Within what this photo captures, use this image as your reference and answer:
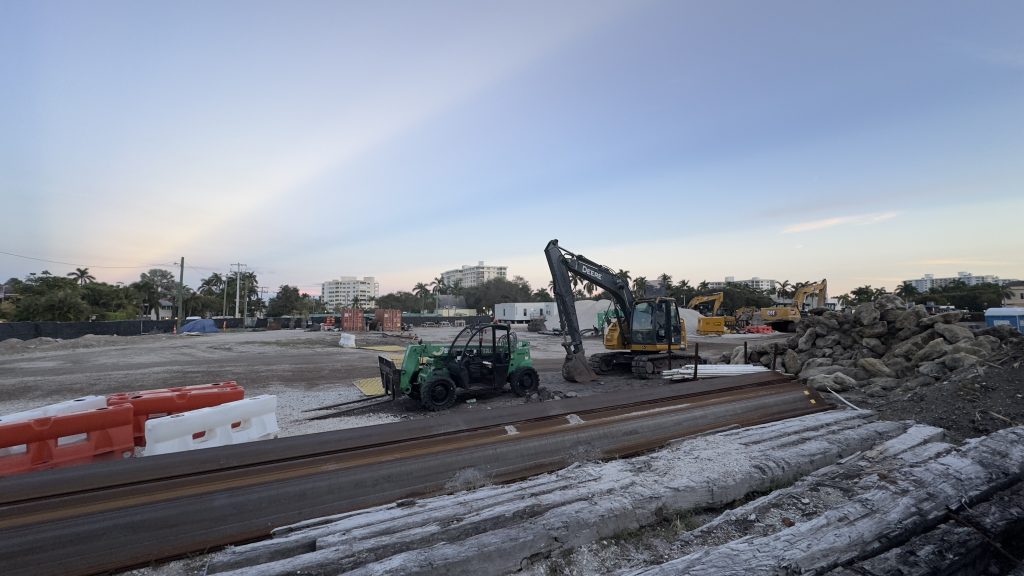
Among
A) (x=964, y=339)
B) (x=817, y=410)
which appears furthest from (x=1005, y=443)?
(x=964, y=339)

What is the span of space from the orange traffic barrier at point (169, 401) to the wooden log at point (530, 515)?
4567 millimetres

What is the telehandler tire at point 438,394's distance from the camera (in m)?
9.17

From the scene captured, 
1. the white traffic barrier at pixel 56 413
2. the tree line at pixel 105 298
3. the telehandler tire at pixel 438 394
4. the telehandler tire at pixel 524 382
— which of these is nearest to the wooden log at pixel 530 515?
the white traffic barrier at pixel 56 413

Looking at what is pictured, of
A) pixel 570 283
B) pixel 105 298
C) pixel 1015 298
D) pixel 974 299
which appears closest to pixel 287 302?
pixel 105 298

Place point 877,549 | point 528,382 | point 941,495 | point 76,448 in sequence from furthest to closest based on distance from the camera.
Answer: point 528,382 < point 76,448 < point 941,495 < point 877,549

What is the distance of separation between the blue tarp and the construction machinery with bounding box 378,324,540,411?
121 feet

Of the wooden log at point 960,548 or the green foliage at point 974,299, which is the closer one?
the wooden log at point 960,548

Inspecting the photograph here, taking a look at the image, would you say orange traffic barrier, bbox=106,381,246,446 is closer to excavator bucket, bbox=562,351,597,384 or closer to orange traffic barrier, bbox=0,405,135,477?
orange traffic barrier, bbox=0,405,135,477

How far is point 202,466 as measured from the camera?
13.0ft

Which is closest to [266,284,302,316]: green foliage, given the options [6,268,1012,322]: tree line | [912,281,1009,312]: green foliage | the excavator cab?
[6,268,1012,322]: tree line

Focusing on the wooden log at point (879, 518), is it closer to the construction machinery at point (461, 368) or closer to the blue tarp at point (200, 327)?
the construction machinery at point (461, 368)

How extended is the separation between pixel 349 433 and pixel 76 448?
10.9 ft

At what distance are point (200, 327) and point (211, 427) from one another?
40.3 m

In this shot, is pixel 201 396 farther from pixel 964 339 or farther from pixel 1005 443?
pixel 964 339
